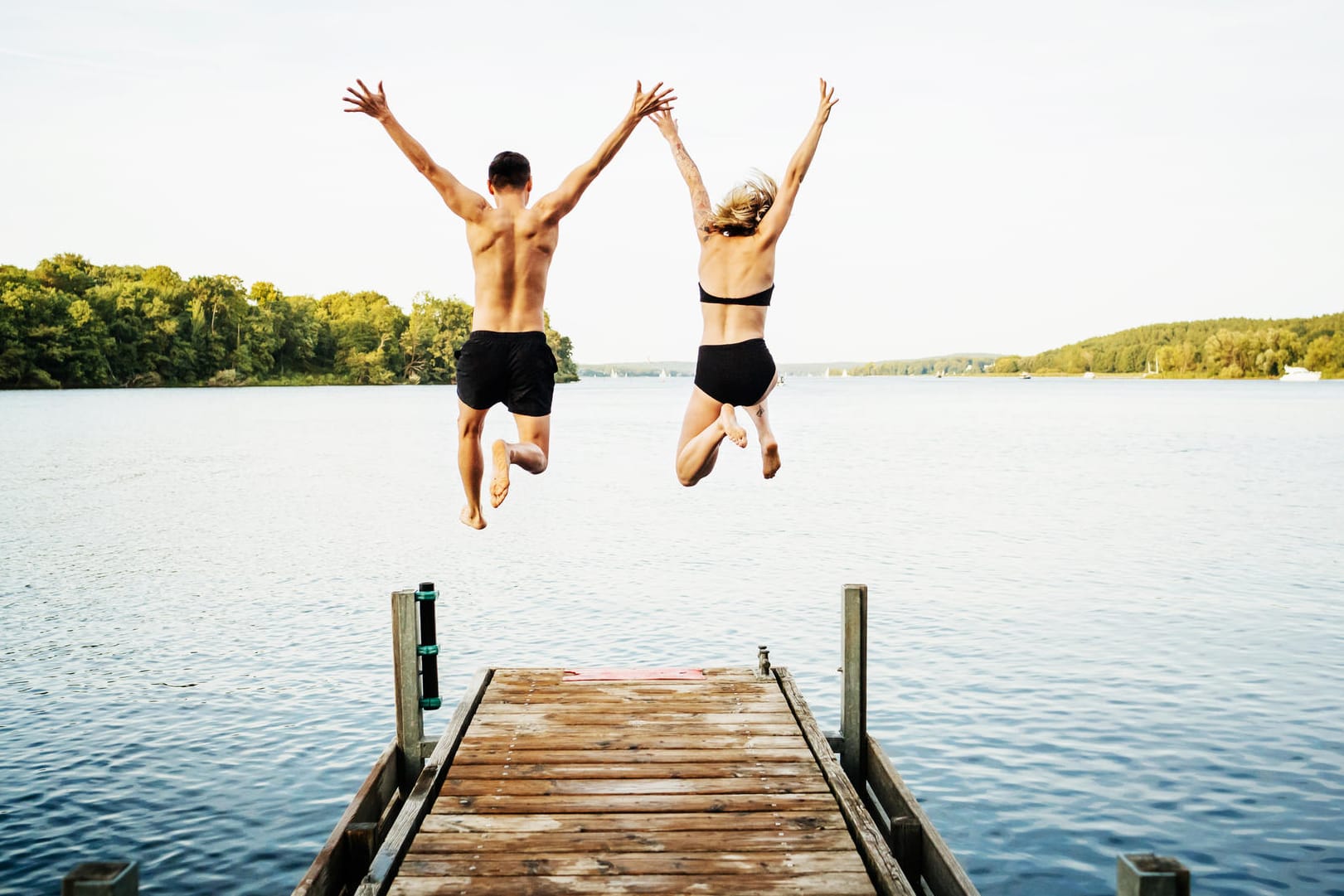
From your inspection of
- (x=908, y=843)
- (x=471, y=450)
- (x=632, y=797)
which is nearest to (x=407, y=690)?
(x=632, y=797)

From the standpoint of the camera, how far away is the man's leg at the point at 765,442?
6.90 meters

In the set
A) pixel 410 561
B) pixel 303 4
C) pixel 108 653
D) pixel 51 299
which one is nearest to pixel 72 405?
pixel 51 299

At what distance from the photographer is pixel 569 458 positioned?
69.9 meters

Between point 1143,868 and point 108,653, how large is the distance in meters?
22.0

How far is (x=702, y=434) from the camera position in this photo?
708cm

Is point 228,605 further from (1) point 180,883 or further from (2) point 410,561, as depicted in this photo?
(1) point 180,883

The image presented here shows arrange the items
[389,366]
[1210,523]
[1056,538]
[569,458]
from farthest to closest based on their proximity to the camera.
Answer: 1. [569,458]
2. [1210,523]
3. [1056,538]
4. [389,366]

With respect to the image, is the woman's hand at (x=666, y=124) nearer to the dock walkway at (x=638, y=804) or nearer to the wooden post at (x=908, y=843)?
→ the dock walkway at (x=638, y=804)

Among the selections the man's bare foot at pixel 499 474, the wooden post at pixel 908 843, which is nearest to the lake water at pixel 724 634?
the wooden post at pixel 908 843

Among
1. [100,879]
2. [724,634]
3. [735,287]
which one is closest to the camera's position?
[100,879]

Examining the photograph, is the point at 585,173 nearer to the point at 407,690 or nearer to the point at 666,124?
the point at 666,124

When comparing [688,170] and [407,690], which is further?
[407,690]

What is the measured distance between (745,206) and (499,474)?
2.17m

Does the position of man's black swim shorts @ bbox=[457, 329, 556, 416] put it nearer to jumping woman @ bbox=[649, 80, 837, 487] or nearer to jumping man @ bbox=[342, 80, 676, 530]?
jumping man @ bbox=[342, 80, 676, 530]
